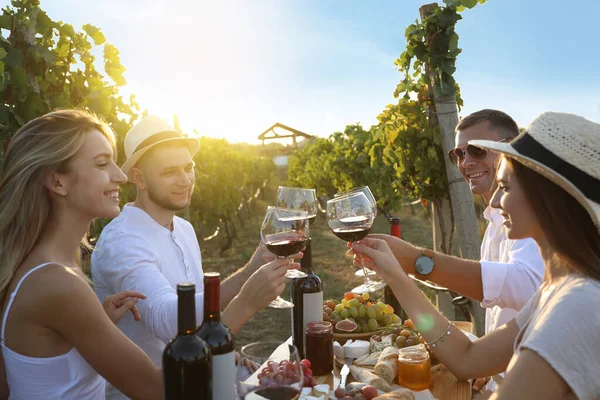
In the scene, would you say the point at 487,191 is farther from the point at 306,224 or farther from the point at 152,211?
the point at 152,211

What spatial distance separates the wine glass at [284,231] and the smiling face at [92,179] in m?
0.69

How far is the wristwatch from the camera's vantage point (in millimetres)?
2910

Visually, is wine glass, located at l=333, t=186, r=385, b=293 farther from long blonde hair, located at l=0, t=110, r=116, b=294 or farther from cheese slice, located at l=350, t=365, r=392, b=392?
long blonde hair, located at l=0, t=110, r=116, b=294

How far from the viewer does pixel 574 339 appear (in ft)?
4.40

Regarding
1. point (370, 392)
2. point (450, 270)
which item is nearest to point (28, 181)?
point (370, 392)

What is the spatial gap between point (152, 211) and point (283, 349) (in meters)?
1.80

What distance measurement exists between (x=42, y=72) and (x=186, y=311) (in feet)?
12.4

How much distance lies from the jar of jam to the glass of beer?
1.06 feet

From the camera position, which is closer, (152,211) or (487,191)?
(152,211)

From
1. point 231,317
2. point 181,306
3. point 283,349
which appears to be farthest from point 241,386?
point 231,317

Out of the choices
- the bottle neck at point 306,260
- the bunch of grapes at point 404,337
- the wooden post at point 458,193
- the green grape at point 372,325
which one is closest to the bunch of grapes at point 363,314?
the green grape at point 372,325

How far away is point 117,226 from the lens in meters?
2.78

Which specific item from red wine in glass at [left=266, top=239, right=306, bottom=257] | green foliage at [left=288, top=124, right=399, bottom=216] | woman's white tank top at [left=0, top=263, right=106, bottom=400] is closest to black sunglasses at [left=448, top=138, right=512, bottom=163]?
red wine in glass at [left=266, top=239, right=306, bottom=257]

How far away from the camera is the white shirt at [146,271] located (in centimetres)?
238
